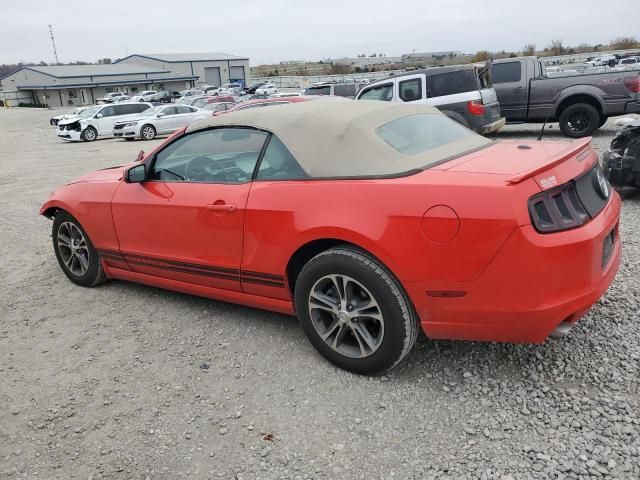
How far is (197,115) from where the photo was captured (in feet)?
74.3

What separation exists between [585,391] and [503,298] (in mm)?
734

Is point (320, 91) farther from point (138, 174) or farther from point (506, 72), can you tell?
point (138, 174)

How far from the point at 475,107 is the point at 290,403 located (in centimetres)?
876

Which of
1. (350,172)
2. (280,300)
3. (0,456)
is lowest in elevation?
(0,456)

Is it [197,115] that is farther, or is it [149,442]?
[197,115]

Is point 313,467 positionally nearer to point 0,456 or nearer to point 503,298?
point 503,298

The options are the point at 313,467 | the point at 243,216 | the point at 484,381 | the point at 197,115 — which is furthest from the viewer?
the point at 197,115

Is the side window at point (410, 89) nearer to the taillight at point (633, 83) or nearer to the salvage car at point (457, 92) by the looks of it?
the salvage car at point (457, 92)

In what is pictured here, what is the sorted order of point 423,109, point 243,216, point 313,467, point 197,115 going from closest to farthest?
point 313,467 < point 243,216 < point 423,109 < point 197,115

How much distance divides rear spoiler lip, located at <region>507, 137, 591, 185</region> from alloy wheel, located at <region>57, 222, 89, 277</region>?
364 centimetres

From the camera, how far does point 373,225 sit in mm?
2785

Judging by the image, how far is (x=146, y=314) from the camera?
13.6ft

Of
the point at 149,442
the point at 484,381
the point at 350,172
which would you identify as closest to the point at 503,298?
the point at 484,381

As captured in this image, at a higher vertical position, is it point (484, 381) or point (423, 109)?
point (423, 109)
